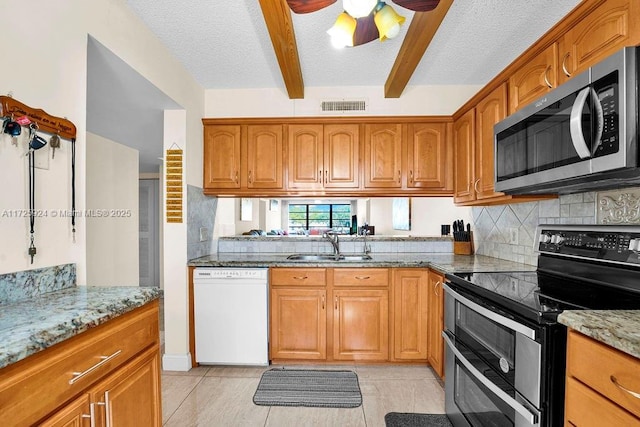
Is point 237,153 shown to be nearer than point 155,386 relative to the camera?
No

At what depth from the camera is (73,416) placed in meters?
0.91

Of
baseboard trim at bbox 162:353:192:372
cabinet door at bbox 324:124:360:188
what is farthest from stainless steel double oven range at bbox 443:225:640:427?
baseboard trim at bbox 162:353:192:372

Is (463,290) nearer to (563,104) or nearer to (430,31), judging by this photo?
(563,104)

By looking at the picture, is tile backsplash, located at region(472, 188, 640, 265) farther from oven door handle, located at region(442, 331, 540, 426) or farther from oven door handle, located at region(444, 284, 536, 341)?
oven door handle, located at region(442, 331, 540, 426)

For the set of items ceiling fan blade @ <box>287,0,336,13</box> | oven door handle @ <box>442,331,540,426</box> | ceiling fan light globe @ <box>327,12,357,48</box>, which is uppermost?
ceiling fan blade @ <box>287,0,336,13</box>

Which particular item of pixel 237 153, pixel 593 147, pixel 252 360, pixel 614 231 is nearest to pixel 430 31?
pixel 593 147

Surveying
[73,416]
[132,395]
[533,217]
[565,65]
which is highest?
[565,65]

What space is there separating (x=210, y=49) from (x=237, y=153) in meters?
0.89

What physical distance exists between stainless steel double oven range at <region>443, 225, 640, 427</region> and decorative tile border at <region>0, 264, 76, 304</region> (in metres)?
1.87

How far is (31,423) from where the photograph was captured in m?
0.78

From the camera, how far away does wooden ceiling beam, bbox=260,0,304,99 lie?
1689 millimetres

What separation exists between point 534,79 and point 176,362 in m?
3.22

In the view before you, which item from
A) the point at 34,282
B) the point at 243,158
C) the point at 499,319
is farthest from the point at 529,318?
the point at 243,158

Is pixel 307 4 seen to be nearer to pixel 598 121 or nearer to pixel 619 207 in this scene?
pixel 598 121
